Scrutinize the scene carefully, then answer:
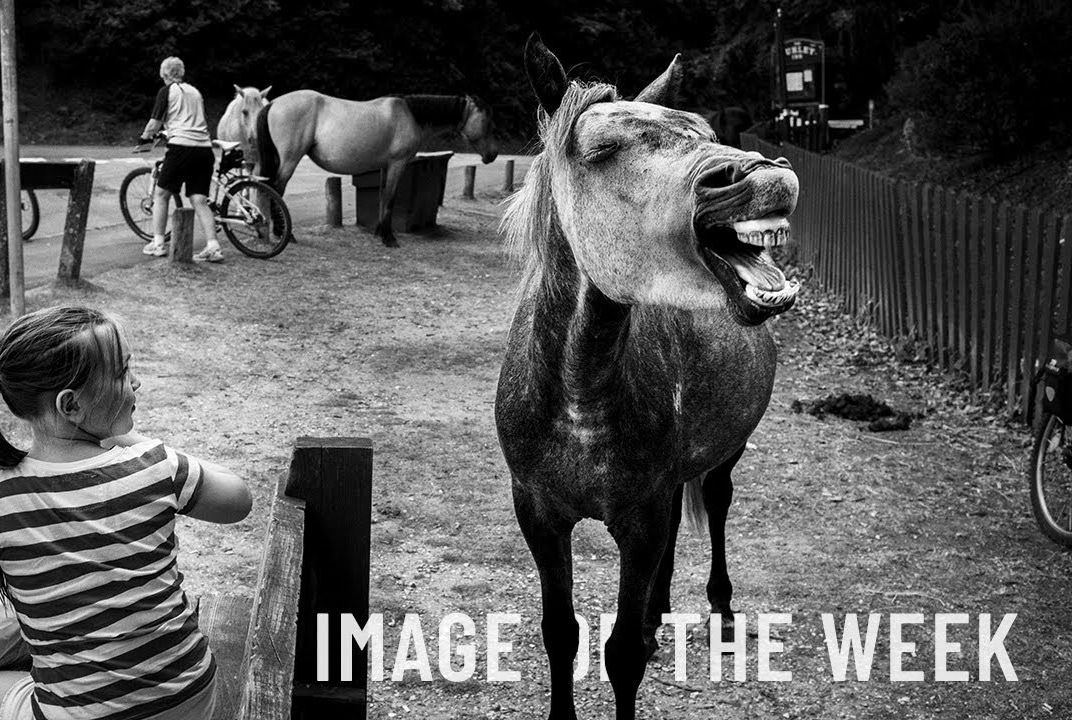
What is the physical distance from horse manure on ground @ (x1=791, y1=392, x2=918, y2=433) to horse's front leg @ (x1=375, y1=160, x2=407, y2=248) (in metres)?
7.34

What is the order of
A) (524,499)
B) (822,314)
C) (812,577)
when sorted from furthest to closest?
(822,314) → (812,577) → (524,499)

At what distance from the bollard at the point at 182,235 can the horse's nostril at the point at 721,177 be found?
941cm

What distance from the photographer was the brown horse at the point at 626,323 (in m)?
2.32

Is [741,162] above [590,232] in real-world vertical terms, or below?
above

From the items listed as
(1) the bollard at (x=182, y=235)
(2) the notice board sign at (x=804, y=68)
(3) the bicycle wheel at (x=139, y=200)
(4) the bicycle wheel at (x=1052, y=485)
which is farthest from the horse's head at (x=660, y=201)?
(2) the notice board sign at (x=804, y=68)

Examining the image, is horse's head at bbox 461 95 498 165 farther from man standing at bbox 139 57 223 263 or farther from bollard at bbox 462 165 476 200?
man standing at bbox 139 57 223 263

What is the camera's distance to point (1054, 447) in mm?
5898

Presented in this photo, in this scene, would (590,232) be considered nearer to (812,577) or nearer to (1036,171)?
(812,577)

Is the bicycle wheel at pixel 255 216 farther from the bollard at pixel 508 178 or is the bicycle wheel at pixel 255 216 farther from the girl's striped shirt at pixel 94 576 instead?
the girl's striped shirt at pixel 94 576

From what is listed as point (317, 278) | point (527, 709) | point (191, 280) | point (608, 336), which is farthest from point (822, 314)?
point (608, 336)

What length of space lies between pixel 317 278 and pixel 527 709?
→ 27.1 feet

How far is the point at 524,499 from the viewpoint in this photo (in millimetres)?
3490

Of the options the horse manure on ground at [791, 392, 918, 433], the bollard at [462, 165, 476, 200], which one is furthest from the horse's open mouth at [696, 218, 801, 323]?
the bollard at [462, 165, 476, 200]

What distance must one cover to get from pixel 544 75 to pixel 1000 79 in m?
12.9
